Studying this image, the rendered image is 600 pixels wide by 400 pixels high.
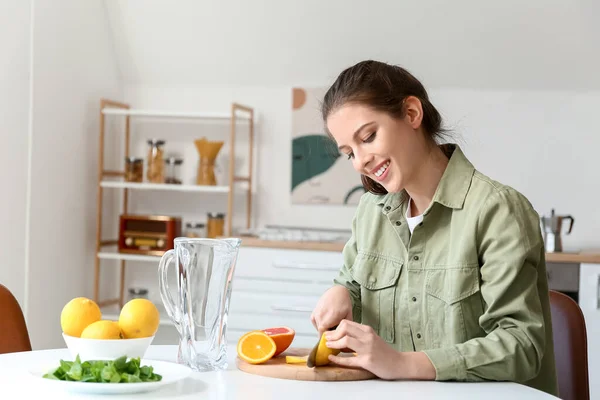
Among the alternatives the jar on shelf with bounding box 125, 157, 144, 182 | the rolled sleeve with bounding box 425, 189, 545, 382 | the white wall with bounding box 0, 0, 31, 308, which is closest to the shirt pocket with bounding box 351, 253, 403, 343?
the rolled sleeve with bounding box 425, 189, 545, 382

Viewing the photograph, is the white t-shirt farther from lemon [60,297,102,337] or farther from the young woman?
lemon [60,297,102,337]

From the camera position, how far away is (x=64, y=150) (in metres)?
3.96

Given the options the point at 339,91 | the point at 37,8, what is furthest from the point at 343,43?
the point at 339,91

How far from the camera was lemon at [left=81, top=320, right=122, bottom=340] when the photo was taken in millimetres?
1375

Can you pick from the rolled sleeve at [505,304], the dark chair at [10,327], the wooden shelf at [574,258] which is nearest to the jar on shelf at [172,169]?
the wooden shelf at [574,258]

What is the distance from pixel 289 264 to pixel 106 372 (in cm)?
247

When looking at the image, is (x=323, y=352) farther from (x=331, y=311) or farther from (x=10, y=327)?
(x=10, y=327)

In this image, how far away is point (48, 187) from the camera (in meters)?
3.85

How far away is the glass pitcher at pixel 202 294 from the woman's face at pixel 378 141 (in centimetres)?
32

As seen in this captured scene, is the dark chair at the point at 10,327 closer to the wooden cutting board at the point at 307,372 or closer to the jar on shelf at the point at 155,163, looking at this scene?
the wooden cutting board at the point at 307,372

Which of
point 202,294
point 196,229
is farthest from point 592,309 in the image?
point 202,294

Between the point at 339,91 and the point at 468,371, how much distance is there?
59cm

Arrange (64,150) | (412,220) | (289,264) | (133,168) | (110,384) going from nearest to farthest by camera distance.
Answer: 1. (110,384)
2. (412,220)
3. (289,264)
4. (64,150)
5. (133,168)

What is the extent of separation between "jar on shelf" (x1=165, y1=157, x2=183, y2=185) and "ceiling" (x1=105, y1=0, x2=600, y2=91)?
0.48 metres
